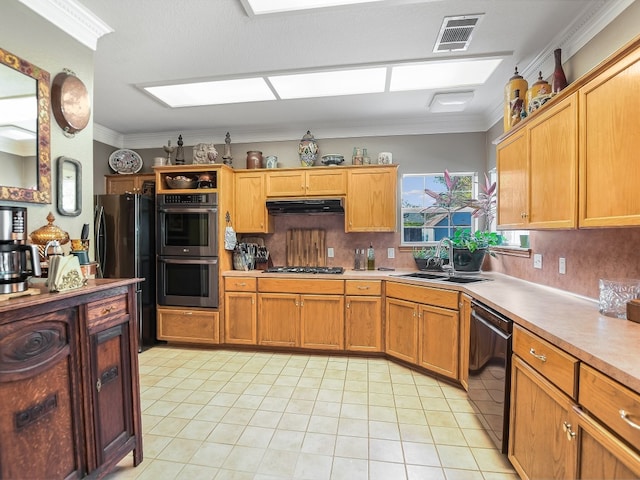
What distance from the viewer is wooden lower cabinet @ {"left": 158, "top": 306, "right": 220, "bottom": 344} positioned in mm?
3500

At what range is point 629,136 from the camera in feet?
4.18

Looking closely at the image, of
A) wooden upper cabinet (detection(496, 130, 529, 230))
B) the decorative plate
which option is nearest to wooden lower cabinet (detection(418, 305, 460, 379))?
wooden upper cabinet (detection(496, 130, 529, 230))

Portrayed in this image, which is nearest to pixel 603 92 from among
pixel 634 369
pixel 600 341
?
pixel 600 341

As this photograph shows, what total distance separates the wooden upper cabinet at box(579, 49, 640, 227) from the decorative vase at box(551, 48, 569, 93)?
25.2 inches

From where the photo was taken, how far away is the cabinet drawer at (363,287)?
3.20 m

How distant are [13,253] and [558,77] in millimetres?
3207

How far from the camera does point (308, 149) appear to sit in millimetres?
3666

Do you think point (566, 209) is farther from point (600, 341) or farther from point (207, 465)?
point (207, 465)

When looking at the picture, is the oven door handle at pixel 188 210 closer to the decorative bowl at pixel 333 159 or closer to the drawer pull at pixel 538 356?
the decorative bowl at pixel 333 159

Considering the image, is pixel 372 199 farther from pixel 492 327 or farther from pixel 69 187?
pixel 69 187

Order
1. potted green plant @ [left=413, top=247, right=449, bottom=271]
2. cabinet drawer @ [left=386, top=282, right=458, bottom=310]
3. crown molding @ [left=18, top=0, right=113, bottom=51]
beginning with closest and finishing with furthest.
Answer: crown molding @ [left=18, top=0, right=113, bottom=51]
cabinet drawer @ [left=386, top=282, right=458, bottom=310]
potted green plant @ [left=413, top=247, right=449, bottom=271]

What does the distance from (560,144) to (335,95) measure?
1.94m

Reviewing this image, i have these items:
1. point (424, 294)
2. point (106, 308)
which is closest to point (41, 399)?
point (106, 308)

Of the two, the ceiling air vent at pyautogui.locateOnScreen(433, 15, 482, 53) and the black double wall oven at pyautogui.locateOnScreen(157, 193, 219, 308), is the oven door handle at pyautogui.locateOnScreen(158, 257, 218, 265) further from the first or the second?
the ceiling air vent at pyautogui.locateOnScreen(433, 15, 482, 53)
